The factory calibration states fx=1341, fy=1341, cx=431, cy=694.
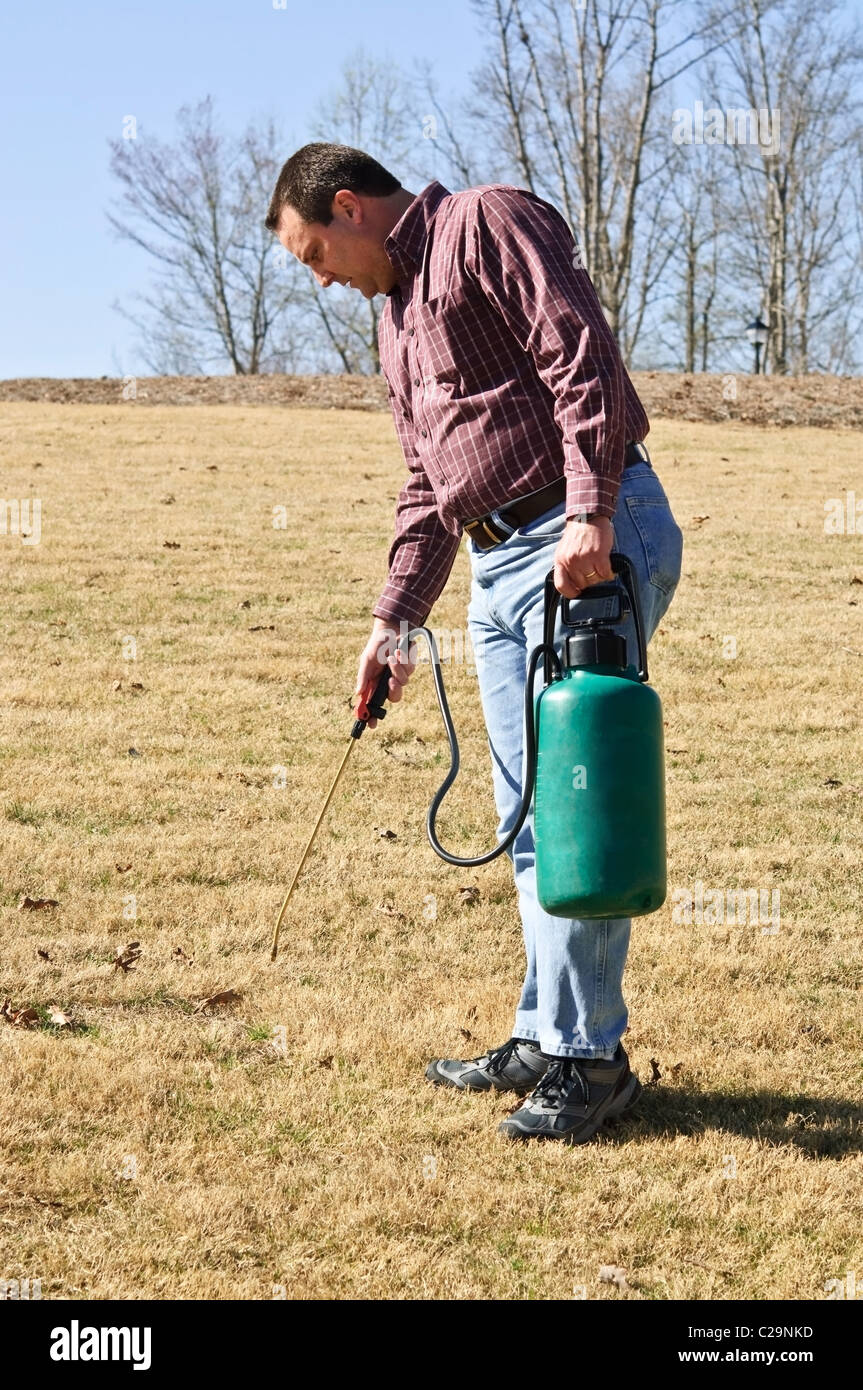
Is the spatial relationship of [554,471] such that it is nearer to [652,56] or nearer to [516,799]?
[516,799]

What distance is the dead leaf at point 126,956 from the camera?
404 cm

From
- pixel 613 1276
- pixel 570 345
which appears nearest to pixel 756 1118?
pixel 613 1276

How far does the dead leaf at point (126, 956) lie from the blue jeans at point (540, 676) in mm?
1362

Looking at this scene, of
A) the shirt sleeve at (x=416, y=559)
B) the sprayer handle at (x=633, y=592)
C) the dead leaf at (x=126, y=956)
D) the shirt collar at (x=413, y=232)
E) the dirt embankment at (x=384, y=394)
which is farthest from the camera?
the dirt embankment at (x=384, y=394)

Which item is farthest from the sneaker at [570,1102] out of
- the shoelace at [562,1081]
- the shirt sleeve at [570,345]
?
the shirt sleeve at [570,345]

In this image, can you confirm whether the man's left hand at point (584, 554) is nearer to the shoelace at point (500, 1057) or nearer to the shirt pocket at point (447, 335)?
the shirt pocket at point (447, 335)

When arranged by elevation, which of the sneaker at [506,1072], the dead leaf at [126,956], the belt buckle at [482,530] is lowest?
the sneaker at [506,1072]

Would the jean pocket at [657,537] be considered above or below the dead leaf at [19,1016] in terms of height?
above

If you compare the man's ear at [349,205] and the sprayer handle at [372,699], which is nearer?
the man's ear at [349,205]

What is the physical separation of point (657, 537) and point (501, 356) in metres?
0.52

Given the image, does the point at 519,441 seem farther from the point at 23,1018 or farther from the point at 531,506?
the point at 23,1018

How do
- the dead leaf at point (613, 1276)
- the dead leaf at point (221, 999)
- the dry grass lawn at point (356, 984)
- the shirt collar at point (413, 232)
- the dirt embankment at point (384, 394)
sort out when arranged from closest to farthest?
the dead leaf at point (613, 1276), the dry grass lawn at point (356, 984), the shirt collar at point (413, 232), the dead leaf at point (221, 999), the dirt embankment at point (384, 394)

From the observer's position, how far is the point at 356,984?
3980mm
